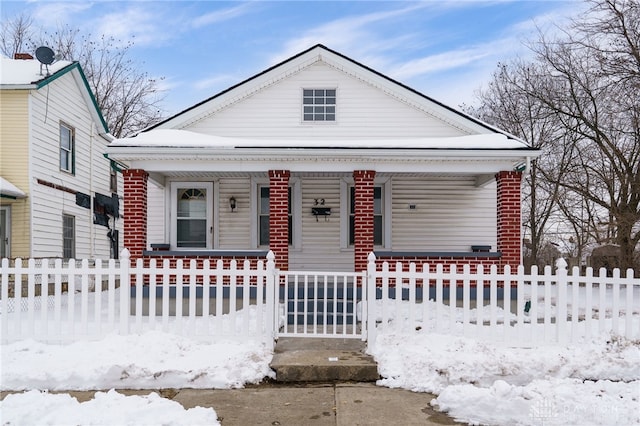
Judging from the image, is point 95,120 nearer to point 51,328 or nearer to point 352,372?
point 51,328

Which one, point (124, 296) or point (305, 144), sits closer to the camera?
point (124, 296)

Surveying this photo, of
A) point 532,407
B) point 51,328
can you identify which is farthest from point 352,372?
point 51,328

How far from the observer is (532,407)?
4766 mm

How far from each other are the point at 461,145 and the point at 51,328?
836 cm

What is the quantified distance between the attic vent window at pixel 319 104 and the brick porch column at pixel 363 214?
275 centimetres

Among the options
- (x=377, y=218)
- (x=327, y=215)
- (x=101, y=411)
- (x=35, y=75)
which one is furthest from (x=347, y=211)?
(x=35, y=75)

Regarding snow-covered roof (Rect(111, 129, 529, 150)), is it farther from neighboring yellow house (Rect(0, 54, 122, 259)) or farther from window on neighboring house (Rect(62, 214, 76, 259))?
window on neighboring house (Rect(62, 214, 76, 259))

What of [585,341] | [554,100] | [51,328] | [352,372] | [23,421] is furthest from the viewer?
[554,100]

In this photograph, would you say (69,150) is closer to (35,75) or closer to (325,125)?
(35,75)

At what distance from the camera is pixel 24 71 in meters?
15.2

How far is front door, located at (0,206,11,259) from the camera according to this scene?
13.8 meters

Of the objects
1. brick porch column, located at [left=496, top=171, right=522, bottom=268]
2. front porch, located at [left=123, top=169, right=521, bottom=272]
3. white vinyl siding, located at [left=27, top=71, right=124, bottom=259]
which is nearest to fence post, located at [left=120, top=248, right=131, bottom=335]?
front porch, located at [left=123, top=169, right=521, bottom=272]

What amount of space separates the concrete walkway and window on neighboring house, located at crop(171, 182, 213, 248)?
7490 millimetres

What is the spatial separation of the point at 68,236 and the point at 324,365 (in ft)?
44.1
